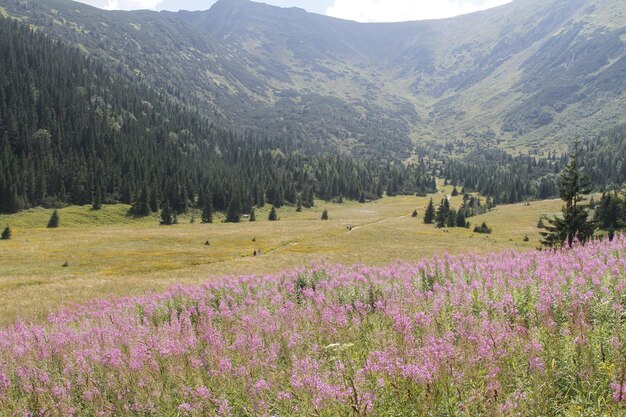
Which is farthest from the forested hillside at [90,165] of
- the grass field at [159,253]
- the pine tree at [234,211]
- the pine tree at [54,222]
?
the grass field at [159,253]

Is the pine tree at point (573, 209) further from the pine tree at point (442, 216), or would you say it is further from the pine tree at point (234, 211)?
the pine tree at point (234, 211)

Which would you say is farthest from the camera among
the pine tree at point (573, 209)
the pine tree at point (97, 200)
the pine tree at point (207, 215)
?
the pine tree at point (207, 215)

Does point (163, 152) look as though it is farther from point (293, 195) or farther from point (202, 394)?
point (202, 394)

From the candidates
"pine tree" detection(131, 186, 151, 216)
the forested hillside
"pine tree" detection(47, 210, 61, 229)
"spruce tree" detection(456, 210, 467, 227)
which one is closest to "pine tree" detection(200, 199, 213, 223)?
the forested hillside

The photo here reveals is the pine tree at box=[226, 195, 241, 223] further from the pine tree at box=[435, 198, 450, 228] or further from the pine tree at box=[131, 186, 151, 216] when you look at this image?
the pine tree at box=[435, 198, 450, 228]

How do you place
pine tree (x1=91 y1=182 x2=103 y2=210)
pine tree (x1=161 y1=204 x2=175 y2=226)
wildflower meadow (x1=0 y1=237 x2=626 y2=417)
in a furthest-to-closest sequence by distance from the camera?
1. pine tree (x1=91 y1=182 x2=103 y2=210)
2. pine tree (x1=161 y1=204 x2=175 y2=226)
3. wildflower meadow (x1=0 y1=237 x2=626 y2=417)

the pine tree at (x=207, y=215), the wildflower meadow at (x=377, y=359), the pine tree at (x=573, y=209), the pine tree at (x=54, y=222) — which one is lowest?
the pine tree at (x=54, y=222)

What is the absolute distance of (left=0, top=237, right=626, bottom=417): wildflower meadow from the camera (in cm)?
441

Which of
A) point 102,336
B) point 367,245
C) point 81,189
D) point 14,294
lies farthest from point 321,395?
point 81,189

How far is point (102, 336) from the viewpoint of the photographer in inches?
336

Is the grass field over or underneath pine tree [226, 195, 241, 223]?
underneath

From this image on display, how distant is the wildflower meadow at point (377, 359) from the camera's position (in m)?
4.41

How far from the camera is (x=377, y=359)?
17.8 feet

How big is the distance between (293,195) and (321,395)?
166871 millimetres
